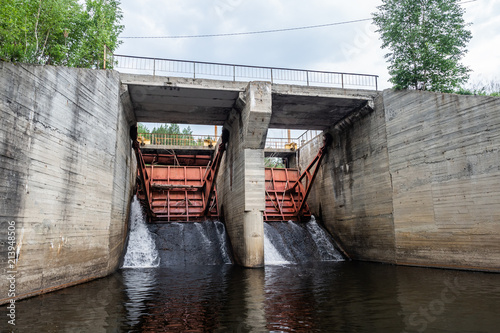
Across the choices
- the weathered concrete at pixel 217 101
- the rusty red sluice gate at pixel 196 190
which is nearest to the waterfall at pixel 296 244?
the rusty red sluice gate at pixel 196 190

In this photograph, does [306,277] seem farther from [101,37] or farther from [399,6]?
[101,37]

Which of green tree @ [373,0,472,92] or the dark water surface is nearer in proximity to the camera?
the dark water surface

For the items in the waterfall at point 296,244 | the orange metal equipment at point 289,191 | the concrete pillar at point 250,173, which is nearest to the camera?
the concrete pillar at point 250,173

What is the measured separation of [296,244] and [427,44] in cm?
1097

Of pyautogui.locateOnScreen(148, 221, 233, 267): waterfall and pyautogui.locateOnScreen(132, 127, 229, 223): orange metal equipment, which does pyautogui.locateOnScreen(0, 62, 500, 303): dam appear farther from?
pyautogui.locateOnScreen(132, 127, 229, 223): orange metal equipment

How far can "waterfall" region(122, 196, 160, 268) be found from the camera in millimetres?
14508

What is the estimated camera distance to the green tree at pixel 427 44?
1461cm

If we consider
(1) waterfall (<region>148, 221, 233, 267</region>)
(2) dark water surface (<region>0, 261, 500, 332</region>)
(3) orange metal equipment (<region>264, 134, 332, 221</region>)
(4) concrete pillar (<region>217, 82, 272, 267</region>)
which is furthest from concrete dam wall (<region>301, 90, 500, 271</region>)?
(1) waterfall (<region>148, 221, 233, 267</region>)

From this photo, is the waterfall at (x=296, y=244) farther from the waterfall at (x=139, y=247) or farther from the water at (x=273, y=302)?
the waterfall at (x=139, y=247)

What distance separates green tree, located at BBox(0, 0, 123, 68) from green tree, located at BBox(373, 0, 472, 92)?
14692 mm

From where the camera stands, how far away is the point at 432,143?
1197cm

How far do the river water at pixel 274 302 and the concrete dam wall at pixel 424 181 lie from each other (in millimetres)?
1085

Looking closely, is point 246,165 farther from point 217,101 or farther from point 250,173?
point 217,101

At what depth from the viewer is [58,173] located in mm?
8617
